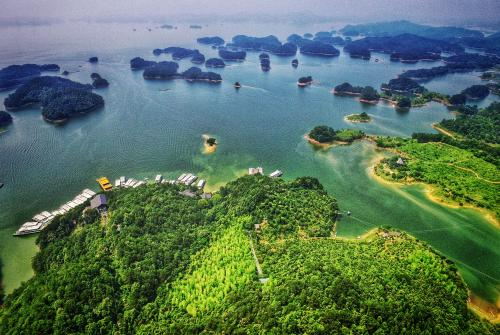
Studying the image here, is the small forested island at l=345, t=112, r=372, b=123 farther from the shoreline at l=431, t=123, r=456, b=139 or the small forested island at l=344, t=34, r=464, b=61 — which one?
the small forested island at l=344, t=34, r=464, b=61

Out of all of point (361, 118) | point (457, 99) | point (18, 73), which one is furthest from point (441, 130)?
point (18, 73)

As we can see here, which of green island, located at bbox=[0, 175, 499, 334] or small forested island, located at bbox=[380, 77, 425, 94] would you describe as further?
small forested island, located at bbox=[380, 77, 425, 94]

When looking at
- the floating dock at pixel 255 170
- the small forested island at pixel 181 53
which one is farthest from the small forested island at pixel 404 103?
the small forested island at pixel 181 53

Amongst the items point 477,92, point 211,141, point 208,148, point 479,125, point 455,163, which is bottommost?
point 208,148

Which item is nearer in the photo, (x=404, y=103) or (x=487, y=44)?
(x=404, y=103)

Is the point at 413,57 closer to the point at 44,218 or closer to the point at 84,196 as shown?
the point at 84,196

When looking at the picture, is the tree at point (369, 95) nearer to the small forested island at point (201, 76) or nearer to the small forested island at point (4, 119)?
the small forested island at point (201, 76)

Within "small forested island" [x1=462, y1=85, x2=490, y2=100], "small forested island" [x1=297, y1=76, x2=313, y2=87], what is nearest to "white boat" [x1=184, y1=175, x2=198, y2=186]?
"small forested island" [x1=297, y1=76, x2=313, y2=87]

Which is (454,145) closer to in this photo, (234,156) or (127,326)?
(234,156)
